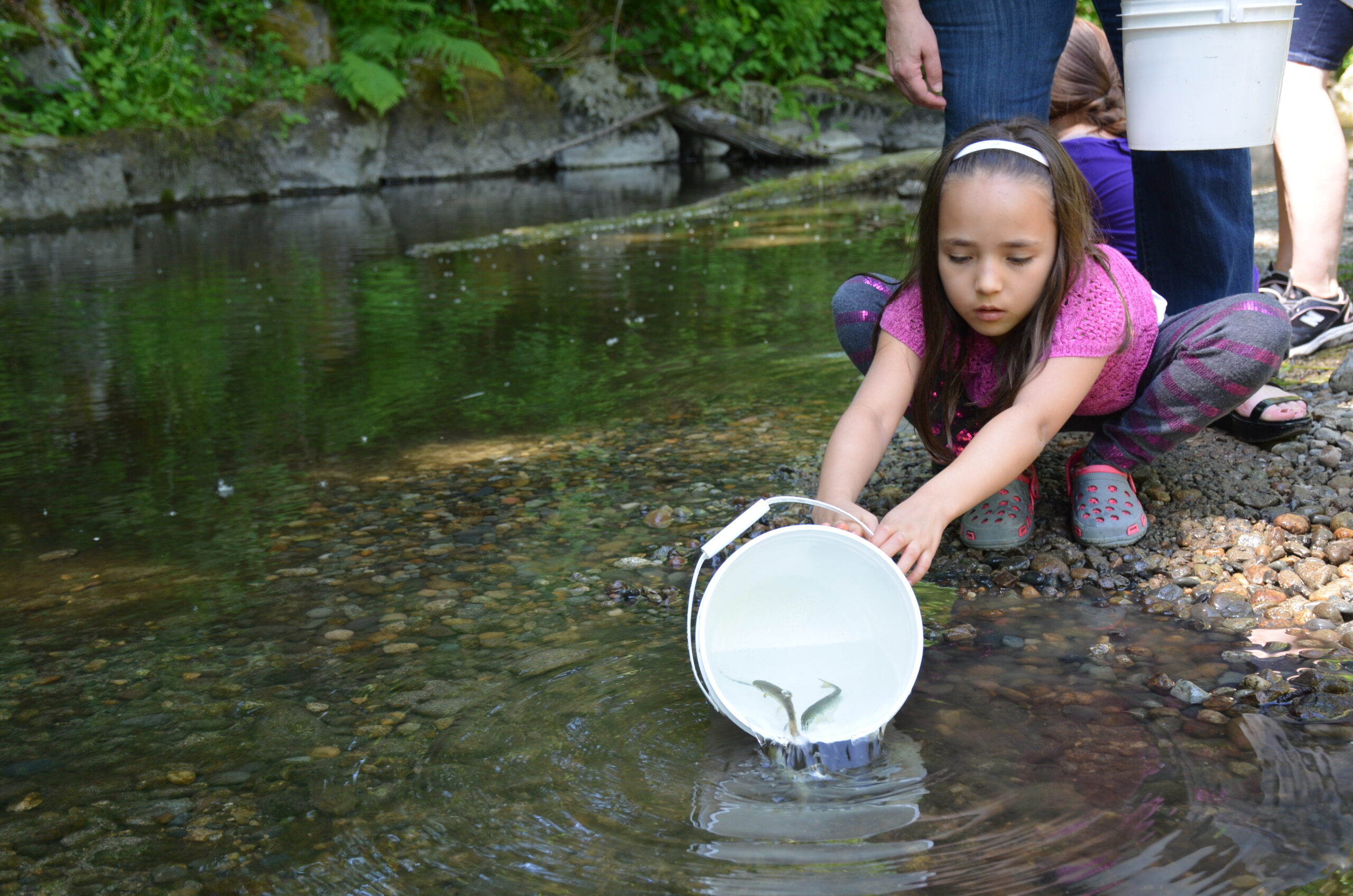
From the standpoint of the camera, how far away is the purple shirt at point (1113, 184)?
10.4ft

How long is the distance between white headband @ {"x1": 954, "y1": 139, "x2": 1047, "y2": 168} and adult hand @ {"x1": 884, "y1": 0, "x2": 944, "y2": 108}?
69cm

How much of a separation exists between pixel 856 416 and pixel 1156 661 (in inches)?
24.8

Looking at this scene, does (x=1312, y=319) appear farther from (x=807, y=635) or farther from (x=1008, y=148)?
(x=807, y=635)

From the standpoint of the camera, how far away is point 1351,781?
1.51 m

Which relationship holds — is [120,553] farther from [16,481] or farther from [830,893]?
[830,893]

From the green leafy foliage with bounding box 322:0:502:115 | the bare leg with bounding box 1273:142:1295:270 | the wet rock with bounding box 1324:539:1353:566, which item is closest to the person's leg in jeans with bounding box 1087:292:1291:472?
the wet rock with bounding box 1324:539:1353:566

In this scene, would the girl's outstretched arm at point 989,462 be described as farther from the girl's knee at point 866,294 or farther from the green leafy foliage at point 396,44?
the green leafy foliage at point 396,44

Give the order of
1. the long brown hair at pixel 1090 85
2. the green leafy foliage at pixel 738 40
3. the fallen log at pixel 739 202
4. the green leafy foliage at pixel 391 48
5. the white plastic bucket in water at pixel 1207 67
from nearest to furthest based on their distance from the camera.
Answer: the white plastic bucket in water at pixel 1207 67 → the long brown hair at pixel 1090 85 → the fallen log at pixel 739 202 → the green leafy foliage at pixel 391 48 → the green leafy foliage at pixel 738 40

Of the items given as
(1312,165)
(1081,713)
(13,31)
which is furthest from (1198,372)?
(13,31)

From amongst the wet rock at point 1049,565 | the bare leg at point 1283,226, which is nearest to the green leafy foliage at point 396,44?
the bare leg at point 1283,226

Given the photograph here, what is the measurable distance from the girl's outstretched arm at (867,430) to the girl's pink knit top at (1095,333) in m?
0.04

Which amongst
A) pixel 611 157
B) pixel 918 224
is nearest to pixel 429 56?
pixel 611 157

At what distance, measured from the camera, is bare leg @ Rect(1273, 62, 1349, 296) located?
323 cm

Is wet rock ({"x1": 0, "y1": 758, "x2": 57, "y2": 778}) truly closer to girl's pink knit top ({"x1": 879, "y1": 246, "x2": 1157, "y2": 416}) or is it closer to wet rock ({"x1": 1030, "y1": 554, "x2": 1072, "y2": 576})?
girl's pink knit top ({"x1": 879, "y1": 246, "x2": 1157, "y2": 416})
